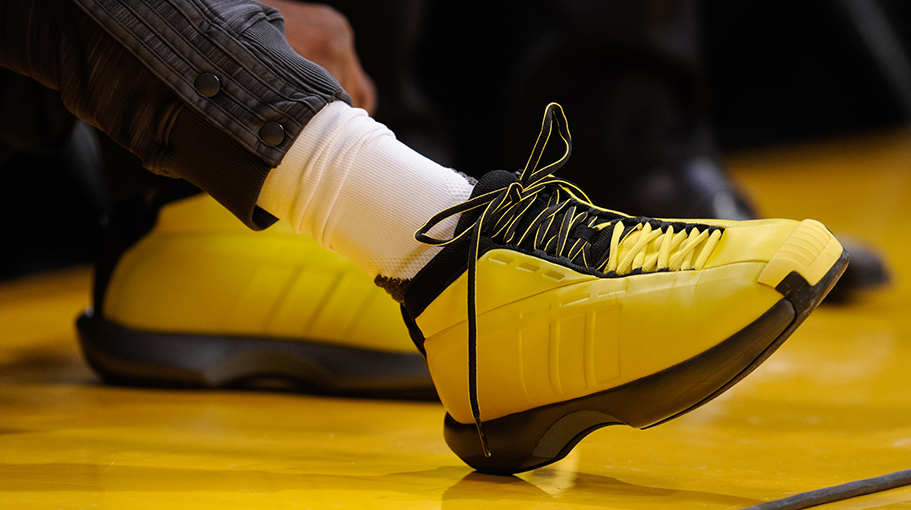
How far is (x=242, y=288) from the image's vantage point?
31.3 inches

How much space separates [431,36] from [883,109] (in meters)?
2.63

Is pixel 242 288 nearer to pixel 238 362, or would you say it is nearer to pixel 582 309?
pixel 238 362

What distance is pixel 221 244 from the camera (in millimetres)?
810

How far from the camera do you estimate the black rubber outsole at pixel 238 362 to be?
774mm

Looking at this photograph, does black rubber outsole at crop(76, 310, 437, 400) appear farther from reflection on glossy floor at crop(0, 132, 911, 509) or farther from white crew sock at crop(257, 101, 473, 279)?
white crew sock at crop(257, 101, 473, 279)

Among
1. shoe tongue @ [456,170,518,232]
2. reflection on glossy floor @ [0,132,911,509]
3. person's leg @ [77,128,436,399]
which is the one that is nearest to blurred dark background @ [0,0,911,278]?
Result: person's leg @ [77,128,436,399]

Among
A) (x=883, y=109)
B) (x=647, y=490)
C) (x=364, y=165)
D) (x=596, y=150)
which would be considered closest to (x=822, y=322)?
(x=596, y=150)

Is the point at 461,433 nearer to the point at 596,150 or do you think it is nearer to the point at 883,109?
the point at 596,150

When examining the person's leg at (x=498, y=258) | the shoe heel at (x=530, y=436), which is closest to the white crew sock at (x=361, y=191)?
the person's leg at (x=498, y=258)

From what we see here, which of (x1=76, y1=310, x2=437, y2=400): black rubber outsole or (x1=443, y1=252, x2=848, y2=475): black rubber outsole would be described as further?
(x1=76, y1=310, x2=437, y2=400): black rubber outsole

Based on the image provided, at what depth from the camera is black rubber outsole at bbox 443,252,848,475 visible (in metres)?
0.46

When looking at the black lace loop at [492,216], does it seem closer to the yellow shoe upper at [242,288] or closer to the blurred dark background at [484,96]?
the yellow shoe upper at [242,288]

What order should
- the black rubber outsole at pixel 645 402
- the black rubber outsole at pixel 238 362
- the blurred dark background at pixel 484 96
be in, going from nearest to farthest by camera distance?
the black rubber outsole at pixel 645 402 → the black rubber outsole at pixel 238 362 → the blurred dark background at pixel 484 96

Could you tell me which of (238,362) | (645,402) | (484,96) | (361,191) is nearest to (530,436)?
(645,402)
